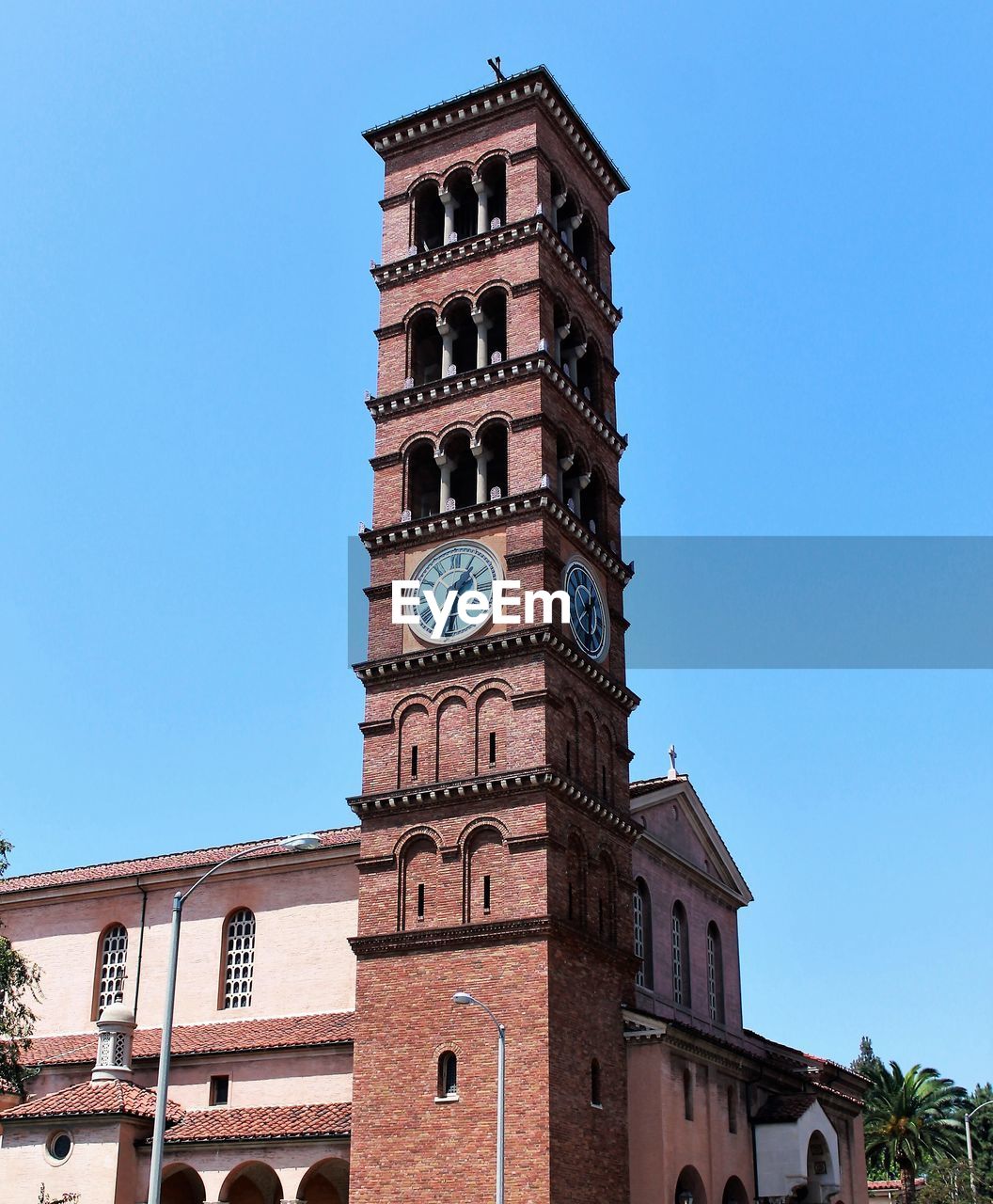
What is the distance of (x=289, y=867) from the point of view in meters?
40.0

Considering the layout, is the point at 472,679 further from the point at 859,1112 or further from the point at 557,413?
the point at 859,1112

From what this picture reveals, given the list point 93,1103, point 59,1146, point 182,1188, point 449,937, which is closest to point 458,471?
point 449,937

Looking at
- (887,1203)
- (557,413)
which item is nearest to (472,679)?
(557,413)

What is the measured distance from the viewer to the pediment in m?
41.6

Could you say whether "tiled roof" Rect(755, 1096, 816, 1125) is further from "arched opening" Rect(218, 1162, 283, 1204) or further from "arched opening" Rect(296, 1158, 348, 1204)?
"arched opening" Rect(218, 1162, 283, 1204)

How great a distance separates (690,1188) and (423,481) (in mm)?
Answer: 18284

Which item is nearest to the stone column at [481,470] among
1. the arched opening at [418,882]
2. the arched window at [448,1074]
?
the arched opening at [418,882]

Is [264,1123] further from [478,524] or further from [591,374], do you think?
[591,374]

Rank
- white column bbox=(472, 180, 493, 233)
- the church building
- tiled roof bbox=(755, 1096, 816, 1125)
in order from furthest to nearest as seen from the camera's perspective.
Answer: white column bbox=(472, 180, 493, 233) < tiled roof bbox=(755, 1096, 816, 1125) < the church building

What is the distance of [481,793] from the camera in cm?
3409

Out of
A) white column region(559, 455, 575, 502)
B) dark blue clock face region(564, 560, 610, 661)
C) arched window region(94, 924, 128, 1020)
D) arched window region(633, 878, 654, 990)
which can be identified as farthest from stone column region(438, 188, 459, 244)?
arched window region(94, 924, 128, 1020)

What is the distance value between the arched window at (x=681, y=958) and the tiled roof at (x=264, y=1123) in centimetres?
1068

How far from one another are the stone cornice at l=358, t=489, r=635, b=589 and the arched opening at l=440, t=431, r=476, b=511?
835 mm

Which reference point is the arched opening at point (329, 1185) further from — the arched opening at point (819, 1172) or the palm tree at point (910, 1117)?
the palm tree at point (910, 1117)
